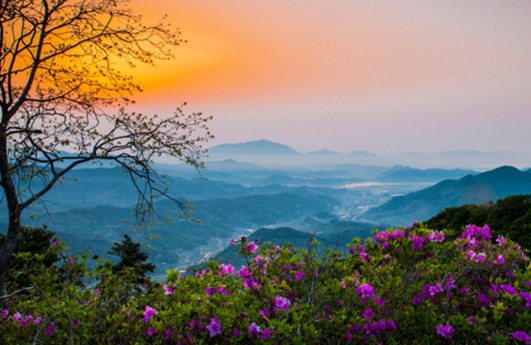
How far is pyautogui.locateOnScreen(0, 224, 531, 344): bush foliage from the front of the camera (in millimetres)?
2695

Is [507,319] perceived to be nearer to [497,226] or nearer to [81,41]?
[81,41]

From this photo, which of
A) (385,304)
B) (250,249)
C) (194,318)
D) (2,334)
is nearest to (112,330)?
(194,318)

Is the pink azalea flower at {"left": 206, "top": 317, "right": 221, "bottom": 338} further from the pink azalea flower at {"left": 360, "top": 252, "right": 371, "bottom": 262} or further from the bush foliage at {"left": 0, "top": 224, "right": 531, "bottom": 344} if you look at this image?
the pink azalea flower at {"left": 360, "top": 252, "right": 371, "bottom": 262}

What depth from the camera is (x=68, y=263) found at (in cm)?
395

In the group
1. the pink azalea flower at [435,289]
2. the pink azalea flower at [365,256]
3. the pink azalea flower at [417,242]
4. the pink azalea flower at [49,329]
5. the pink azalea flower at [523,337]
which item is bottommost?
the pink azalea flower at [49,329]

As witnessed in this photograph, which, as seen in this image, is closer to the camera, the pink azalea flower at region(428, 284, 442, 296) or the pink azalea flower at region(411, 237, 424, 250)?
the pink azalea flower at region(428, 284, 442, 296)

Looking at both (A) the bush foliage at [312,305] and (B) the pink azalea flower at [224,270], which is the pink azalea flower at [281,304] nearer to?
(A) the bush foliage at [312,305]

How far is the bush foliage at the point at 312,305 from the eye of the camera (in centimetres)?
270

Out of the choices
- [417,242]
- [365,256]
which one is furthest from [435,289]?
[365,256]

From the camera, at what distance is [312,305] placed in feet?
8.92

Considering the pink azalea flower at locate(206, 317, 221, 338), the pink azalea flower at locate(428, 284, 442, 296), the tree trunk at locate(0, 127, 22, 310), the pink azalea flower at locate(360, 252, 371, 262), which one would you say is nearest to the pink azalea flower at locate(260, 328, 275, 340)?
the pink azalea flower at locate(206, 317, 221, 338)

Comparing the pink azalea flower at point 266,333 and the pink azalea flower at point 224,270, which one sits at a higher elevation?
the pink azalea flower at point 224,270

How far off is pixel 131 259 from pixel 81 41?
54.8 ft

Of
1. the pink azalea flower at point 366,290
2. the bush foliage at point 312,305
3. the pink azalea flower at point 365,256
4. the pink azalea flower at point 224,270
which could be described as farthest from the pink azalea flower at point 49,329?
the pink azalea flower at point 365,256
